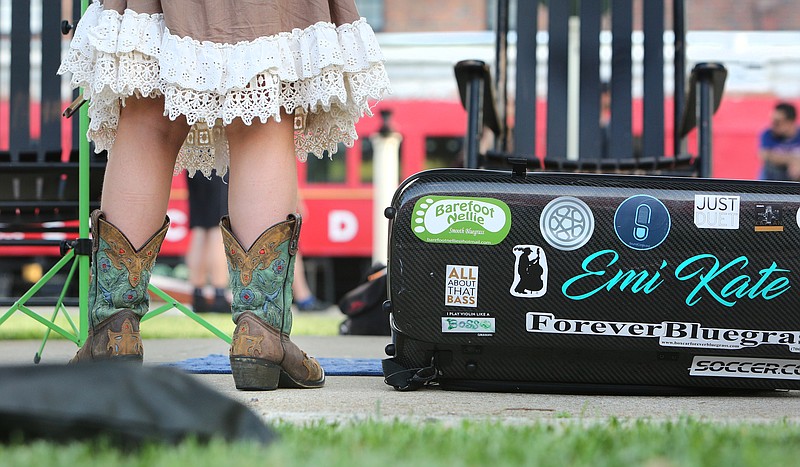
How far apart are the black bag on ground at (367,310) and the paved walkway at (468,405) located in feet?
4.96

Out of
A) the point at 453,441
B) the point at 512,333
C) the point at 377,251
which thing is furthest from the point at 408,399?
the point at 377,251

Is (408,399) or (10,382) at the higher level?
(10,382)

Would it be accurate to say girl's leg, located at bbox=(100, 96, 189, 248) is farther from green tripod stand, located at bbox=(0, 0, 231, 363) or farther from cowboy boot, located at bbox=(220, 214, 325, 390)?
green tripod stand, located at bbox=(0, 0, 231, 363)

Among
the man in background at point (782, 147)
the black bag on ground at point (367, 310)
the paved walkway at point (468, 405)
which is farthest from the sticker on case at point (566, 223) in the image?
the man in background at point (782, 147)

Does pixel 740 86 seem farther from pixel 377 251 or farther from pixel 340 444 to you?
pixel 340 444

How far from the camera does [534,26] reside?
3.02m

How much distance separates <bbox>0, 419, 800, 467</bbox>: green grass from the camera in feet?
2.88

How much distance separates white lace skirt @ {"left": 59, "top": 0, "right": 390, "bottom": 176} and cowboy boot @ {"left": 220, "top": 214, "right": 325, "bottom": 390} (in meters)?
0.22

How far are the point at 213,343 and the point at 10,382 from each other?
2.00 m

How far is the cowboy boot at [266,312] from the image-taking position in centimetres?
162

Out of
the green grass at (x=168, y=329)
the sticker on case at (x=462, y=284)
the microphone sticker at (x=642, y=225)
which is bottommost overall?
the green grass at (x=168, y=329)

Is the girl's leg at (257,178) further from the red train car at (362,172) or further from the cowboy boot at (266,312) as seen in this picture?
the red train car at (362,172)

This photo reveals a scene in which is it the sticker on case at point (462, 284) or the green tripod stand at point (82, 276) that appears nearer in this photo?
the sticker on case at point (462, 284)

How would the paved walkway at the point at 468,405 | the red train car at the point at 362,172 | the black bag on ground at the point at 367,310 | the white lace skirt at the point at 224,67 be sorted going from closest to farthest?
1. the paved walkway at the point at 468,405
2. the white lace skirt at the point at 224,67
3. the black bag on ground at the point at 367,310
4. the red train car at the point at 362,172
